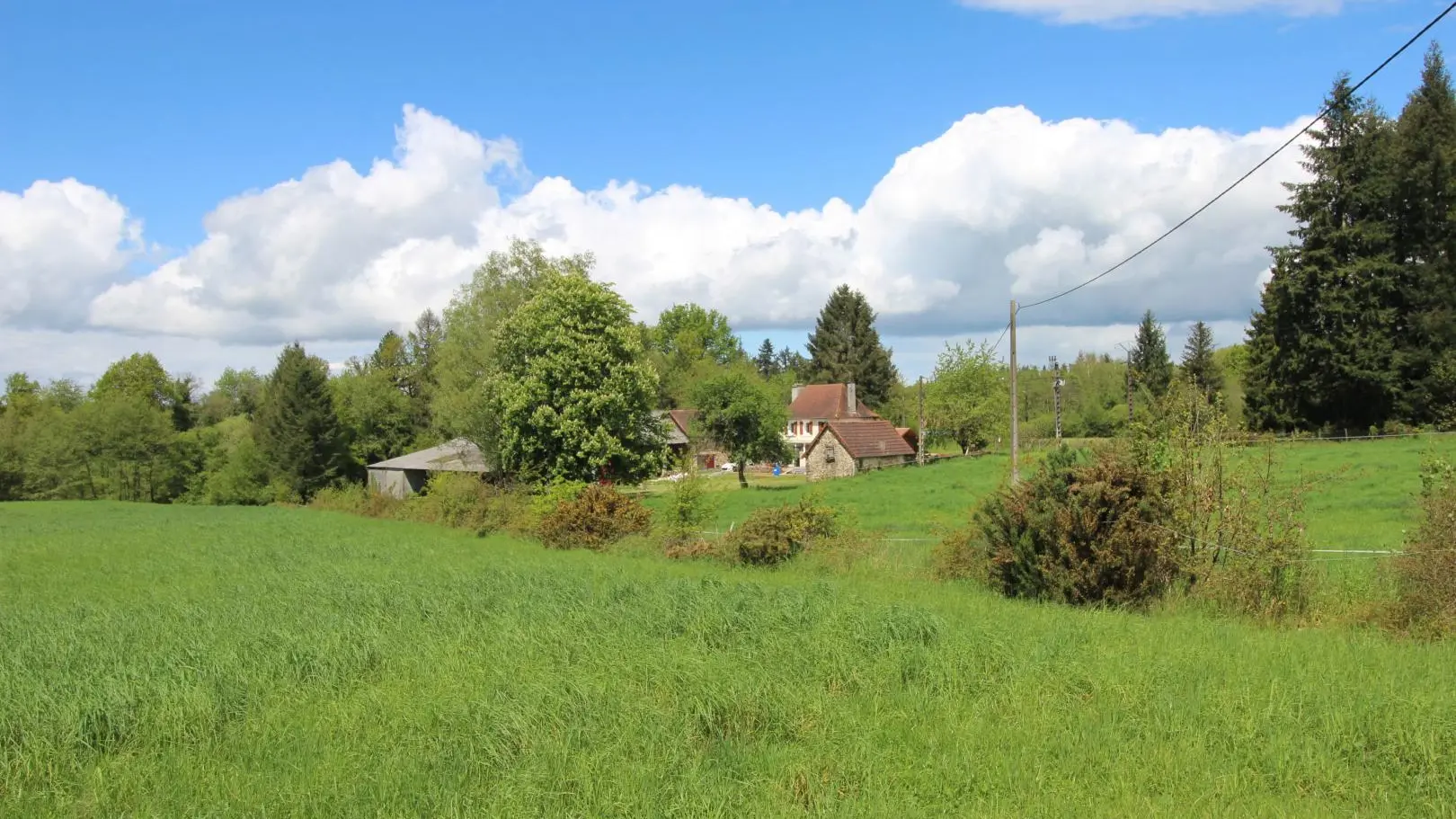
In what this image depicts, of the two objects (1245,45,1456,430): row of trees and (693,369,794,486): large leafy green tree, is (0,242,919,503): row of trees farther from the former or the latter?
(1245,45,1456,430): row of trees

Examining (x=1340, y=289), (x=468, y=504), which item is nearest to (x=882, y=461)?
(x=1340, y=289)

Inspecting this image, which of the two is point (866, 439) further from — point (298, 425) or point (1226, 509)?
point (1226, 509)

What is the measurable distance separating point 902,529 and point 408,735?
20706 mm

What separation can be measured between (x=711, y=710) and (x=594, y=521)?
17.1 metres

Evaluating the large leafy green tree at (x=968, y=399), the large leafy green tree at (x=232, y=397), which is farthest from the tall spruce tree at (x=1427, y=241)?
the large leafy green tree at (x=232, y=397)

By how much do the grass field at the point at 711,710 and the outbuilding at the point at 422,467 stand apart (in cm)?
3278

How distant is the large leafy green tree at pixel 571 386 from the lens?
36.0 metres

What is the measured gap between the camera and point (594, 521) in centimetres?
2417

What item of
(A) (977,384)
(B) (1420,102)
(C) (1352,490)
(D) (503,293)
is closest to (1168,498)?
(C) (1352,490)

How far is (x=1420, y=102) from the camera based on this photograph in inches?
1667

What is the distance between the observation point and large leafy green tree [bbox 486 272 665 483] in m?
36.0

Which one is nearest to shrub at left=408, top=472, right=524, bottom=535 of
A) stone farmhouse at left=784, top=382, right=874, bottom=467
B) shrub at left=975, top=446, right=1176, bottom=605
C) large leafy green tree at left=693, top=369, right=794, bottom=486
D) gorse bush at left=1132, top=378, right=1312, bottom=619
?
shrub at left=975, top=446, right=1176, bottom=605

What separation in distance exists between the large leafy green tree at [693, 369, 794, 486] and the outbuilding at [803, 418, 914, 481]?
4.27 metres

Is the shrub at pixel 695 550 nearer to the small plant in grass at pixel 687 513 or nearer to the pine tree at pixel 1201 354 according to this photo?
the small plant in grass at pixel 687 513
